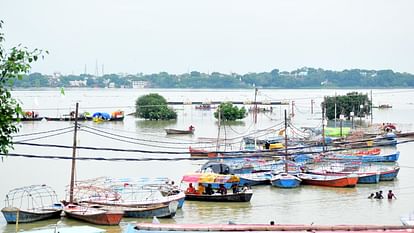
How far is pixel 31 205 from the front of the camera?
62.3 feet

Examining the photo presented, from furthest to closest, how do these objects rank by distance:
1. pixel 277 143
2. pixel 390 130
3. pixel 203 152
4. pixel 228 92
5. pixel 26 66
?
pixel 228 92
pixel 390 130
pixel 277 143
pixel 203 152
pixel 26 66

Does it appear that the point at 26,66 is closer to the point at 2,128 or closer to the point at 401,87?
the point at 2,128

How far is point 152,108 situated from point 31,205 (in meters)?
36.8

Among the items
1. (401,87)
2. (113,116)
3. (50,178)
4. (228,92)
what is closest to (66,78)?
(228,92)

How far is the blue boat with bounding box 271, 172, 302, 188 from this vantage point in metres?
22.2

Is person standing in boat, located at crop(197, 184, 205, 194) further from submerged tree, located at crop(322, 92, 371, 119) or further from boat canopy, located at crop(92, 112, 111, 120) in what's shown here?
boat canopy, located at crop(92, 112, 111, 120)

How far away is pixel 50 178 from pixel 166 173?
4141 mm

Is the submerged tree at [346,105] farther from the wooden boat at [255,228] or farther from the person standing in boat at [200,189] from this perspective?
the wooden boat at [255,228]

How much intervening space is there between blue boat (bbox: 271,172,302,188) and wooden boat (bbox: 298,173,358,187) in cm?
50

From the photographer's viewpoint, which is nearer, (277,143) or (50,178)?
(50,178)

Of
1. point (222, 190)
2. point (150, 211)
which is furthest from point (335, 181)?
point (150, 211)

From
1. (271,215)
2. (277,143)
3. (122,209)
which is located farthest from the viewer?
(277,143)

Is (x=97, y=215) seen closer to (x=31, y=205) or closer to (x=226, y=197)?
(x=31, y=205)

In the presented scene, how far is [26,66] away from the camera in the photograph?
684 cm
